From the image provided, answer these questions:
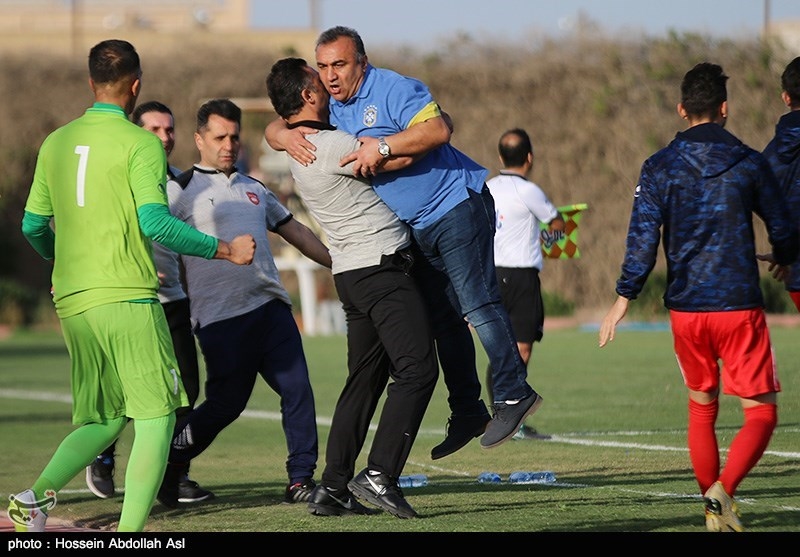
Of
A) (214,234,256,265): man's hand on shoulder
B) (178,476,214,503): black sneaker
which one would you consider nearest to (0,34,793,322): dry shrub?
(178,476,214,503): black sneaker

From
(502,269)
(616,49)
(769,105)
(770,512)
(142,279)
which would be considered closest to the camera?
(142,279)

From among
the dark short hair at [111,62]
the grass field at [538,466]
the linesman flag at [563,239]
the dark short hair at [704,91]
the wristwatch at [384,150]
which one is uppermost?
the dark short hair at [111,62]

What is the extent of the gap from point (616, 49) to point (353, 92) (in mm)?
20356

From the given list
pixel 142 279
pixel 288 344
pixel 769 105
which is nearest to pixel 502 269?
pixel 288 344

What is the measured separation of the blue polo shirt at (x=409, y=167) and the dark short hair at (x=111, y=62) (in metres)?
1.30

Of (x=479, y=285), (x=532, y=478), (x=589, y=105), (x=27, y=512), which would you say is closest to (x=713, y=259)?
(x=479, y=285)

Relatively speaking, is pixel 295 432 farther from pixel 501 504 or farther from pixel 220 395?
pixel 501 504

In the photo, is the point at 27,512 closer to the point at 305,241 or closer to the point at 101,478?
the point at 101,478

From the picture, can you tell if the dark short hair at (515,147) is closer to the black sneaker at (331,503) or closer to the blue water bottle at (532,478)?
the blue water bottle at (532,478)

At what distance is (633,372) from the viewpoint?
1563 cm

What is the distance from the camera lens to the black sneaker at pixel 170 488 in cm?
790

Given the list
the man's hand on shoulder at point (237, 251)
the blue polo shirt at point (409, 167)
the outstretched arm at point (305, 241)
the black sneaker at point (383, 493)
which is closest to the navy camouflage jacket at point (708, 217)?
the blue polo shirt at point (409, 167)

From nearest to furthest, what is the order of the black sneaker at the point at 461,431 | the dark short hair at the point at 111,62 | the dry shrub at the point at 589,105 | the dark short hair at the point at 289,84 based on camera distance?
the dark short hair at the point at 111,62, the dark short hair at the point at 289,84, the black sneaker at the point at 461,431, the dry shrub at the point at 589,105

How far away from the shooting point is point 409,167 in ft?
23.1
